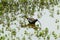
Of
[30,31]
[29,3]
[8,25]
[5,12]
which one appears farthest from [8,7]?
[30,31]

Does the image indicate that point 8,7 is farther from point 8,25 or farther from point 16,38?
point 16,38

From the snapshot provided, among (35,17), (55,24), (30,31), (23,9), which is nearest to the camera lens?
(30,31)

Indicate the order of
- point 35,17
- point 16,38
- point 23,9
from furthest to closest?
1. point 23,9
2. point 35,17
3. point 16,38

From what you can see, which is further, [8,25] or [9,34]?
[8,25]

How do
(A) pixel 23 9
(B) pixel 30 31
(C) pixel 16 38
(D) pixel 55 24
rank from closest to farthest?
(C) pixel 16 38 < (B) pixel 30 31 < (D) pixel 55 24 < (A) pixel 23 9

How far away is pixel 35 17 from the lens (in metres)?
9.86

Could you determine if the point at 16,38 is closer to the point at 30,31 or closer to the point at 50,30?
the point at 30,31

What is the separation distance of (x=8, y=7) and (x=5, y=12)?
498 millimetres

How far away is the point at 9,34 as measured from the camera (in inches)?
325

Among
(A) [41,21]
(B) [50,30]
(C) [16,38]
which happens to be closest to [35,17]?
(A) [41,21]

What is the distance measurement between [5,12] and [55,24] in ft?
8.75

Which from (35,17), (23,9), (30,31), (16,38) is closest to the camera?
(16,38)

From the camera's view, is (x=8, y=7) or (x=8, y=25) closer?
(x=8, y=25)

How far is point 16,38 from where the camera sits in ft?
26.1
